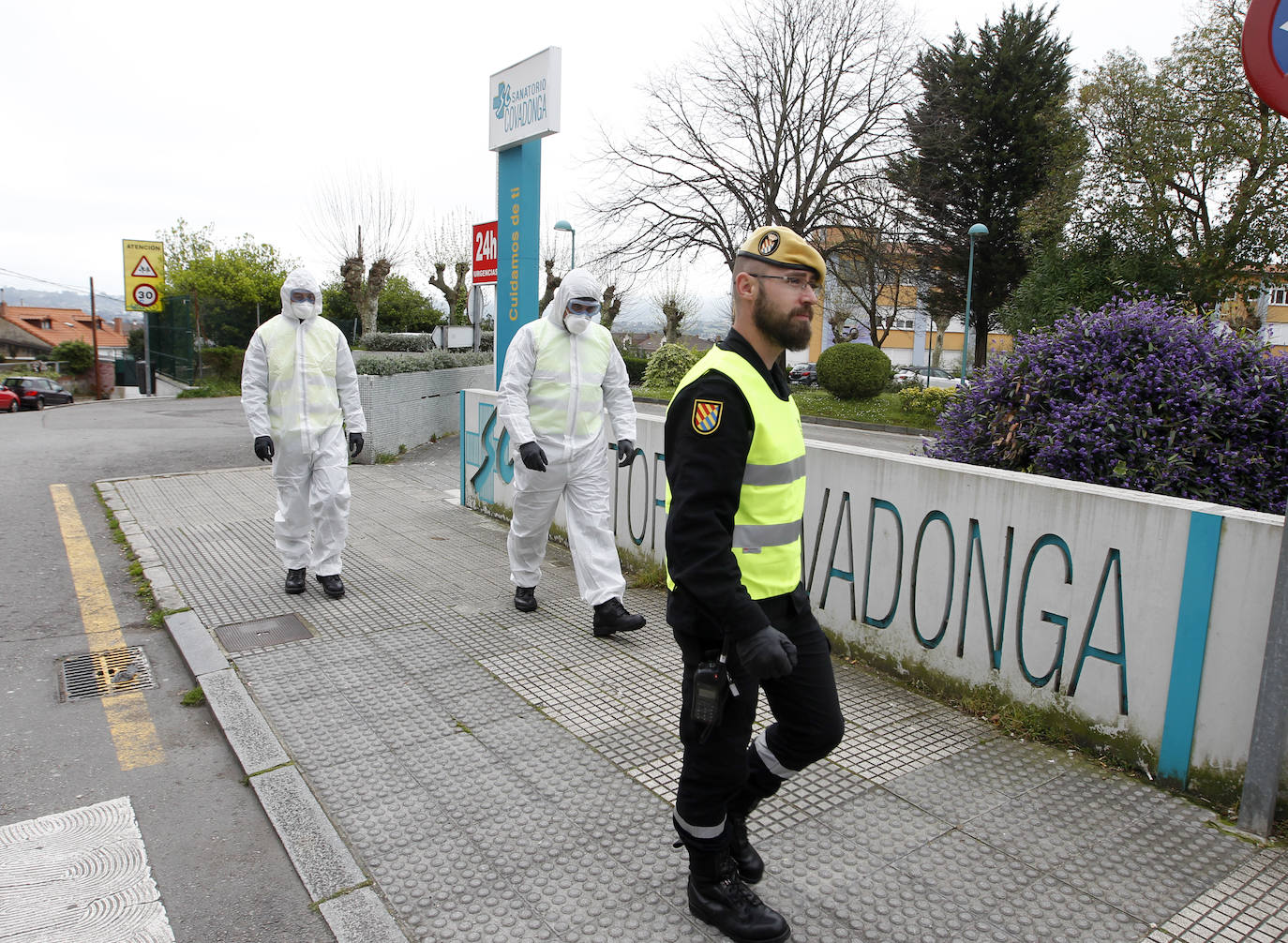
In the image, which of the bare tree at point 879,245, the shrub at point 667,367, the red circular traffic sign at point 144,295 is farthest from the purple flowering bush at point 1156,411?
the red circular traffic sign at point 144,295

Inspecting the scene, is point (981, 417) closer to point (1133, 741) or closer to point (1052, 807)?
point (1133, 741)

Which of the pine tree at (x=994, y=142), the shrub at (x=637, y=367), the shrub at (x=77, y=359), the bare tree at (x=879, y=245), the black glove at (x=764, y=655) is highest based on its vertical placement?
the pine tree at (x=994, y=142)

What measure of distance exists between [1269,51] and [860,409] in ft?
70.9

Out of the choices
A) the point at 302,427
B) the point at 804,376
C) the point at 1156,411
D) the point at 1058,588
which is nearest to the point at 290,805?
the point at 302,427

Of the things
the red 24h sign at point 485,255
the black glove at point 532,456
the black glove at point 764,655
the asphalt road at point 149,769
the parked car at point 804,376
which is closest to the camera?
the black glove at point 764,655

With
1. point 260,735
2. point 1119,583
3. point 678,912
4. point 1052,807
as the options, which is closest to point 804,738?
point 678,912

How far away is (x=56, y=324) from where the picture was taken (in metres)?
84.4

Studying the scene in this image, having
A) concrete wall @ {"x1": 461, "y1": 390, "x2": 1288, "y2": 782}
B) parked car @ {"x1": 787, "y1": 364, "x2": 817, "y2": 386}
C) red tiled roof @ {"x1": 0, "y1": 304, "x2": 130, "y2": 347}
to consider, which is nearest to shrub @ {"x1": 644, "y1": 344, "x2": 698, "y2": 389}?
parked car @ {"x1": 787, "y1": 364, "x2": 817, "y2": 386}

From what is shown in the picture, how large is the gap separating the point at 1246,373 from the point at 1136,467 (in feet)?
2.45

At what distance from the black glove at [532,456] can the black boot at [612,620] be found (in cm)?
84

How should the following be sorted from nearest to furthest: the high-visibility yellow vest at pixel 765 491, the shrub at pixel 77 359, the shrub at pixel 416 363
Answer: the high-visibility yellow vest at pixel 765 491 < the shrub at pixel 416 363 < the shrub at pixel 77 359

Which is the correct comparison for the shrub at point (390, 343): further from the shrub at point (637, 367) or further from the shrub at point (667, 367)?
the shrub at point (637, 367)

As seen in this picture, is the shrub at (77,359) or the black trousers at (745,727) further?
the shrub at (77,359)

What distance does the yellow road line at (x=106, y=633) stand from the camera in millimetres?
3584
